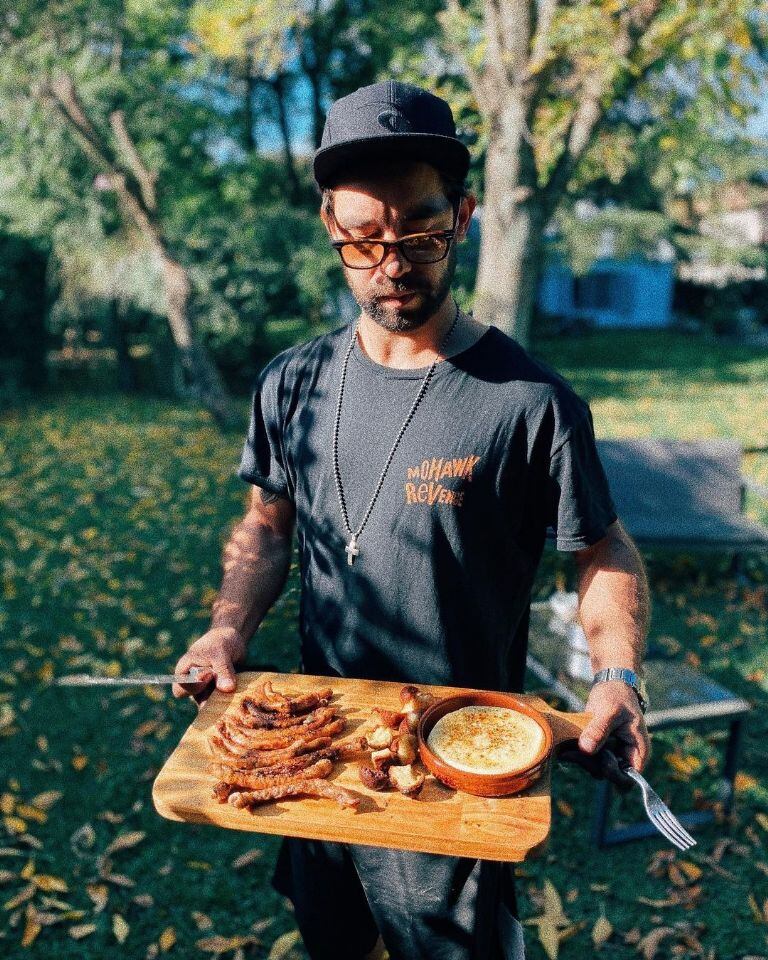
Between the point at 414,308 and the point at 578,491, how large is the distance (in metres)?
0.64

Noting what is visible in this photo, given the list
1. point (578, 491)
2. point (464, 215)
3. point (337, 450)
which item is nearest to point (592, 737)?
point (578, 491)

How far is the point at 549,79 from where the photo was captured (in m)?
5.81

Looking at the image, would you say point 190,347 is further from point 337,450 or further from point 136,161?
point 337,450

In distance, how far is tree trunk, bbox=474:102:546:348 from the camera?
579cm

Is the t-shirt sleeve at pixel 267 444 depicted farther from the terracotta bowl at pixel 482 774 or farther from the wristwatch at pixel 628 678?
the wristwatch at pixel 628 678

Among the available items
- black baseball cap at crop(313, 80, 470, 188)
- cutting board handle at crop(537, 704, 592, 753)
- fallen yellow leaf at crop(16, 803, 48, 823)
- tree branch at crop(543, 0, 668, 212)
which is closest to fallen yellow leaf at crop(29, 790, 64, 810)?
fallen yellow leaf at crop(16, 803, 48, 823)

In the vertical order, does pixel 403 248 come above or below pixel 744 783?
above

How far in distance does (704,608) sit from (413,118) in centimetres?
597

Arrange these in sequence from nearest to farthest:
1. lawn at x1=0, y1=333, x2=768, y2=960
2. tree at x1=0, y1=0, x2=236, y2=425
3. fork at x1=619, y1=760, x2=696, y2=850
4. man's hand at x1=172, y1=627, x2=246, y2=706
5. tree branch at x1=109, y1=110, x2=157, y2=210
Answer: fork at x1=619, y1=760, x2=696, y2=850 < man's hand at x1=172, y1=627, x2=246, y2=706 < lawn at x1=0, y1=333, x2=768, y2=960 < tree at x1=0, y1=0, x2=236, y2=425 < tree branch at x1=109, y1=110, x2=157, y2=210

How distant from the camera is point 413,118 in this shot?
1913mm

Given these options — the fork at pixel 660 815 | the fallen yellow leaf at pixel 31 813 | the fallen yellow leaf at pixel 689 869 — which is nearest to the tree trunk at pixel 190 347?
the fallen yellow leaf at pixel 31 813

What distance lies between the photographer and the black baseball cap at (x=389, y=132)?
188 cm

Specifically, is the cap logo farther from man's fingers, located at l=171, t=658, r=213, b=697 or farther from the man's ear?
man's fingers, located at l=171, t=658, r=213, b=697

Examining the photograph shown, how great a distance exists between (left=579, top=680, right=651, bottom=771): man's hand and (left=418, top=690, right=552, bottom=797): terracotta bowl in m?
0.11
